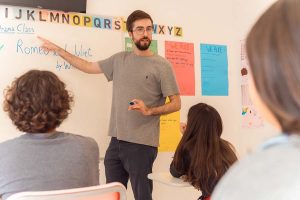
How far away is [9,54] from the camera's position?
249 centimetres

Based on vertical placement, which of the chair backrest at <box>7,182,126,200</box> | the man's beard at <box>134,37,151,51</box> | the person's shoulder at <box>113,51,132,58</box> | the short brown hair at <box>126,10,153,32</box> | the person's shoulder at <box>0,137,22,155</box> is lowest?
the chair backrest at <box>7,182,126,200</box>

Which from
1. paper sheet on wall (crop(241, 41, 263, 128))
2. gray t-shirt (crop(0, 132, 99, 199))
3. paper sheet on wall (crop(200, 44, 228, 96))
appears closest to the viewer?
gray t-shirt (crop(0, 132, 99, 199))

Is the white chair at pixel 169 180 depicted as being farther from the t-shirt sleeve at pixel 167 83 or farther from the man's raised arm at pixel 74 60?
the man's raised arm at pixel 74 60

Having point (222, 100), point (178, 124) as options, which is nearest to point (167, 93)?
point (178, 124)

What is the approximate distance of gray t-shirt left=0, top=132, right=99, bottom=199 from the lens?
131cm

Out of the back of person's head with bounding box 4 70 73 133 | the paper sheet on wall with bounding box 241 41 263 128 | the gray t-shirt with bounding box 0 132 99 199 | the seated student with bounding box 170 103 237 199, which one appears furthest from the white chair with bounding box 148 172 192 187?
the paper sheet on wall with bounding box 241 41 263 128

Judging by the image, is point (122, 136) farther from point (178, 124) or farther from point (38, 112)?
point (38, 112)

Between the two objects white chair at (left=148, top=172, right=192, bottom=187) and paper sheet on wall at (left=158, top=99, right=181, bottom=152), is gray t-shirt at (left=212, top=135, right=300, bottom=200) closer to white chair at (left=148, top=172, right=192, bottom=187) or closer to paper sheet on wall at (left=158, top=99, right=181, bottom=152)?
white chair at (left=148, top=172, right=192, bottom=187)

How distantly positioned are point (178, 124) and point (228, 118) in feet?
2.10

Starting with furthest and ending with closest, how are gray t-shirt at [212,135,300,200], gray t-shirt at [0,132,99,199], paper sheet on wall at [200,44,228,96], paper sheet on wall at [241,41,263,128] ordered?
paper sheet on wall at [241,41,263,128], paper sheet on wall at [200,44,228,96], gray t-shirt at [0,132,99,199], gray t-shirt at [212,135,300,200]

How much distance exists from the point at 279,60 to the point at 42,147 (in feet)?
3.17

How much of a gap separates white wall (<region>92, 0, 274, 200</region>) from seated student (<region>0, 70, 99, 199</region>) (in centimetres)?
164

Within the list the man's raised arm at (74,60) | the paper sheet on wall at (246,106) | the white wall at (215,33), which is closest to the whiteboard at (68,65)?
the man's raised arm at (74,60)

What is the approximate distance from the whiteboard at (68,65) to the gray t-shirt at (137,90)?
0.14 m
